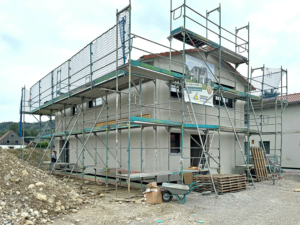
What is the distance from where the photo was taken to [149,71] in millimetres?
9062

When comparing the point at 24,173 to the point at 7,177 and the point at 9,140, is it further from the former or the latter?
the point at 9,140

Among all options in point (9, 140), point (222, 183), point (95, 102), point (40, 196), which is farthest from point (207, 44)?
point (9, 140)

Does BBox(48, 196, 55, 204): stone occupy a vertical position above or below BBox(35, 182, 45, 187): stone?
below

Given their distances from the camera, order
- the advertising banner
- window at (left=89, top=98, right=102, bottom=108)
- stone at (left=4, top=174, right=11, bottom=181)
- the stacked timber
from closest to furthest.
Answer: stone at (left=4, top=174, right=11, bottom=181) < the stacked timber < the advertising banner < window at (left=89, top=98, right=102, bottom=108)

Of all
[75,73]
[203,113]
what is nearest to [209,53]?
[203,113]

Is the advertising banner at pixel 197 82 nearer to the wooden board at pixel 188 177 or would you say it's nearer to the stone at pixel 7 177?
the wooden board at pixel 188 177

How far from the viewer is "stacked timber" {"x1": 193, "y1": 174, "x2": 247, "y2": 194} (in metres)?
9.46

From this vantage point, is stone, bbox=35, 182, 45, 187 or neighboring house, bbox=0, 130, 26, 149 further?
neighboring house, bbox=0, 130, 26, 149

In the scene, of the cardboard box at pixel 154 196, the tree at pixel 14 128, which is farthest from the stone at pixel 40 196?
the tree at pixel 14 128

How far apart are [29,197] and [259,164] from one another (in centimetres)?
1109

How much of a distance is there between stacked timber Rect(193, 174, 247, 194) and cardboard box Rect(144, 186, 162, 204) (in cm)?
213

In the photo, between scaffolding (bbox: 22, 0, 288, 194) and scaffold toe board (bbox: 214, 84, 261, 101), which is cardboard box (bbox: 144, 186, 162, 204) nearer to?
scaffolding (bbox: 22, 0, 288, 194)

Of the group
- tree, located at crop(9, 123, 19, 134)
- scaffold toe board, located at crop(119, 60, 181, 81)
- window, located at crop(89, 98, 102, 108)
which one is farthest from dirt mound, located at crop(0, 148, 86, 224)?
tree, located at crop(9, 123, 19, 134)

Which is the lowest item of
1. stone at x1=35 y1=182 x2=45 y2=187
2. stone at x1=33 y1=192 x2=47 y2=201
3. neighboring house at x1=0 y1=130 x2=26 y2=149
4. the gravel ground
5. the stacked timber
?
neighboring house at x1=0 y1=130 x2=26 y2=149
